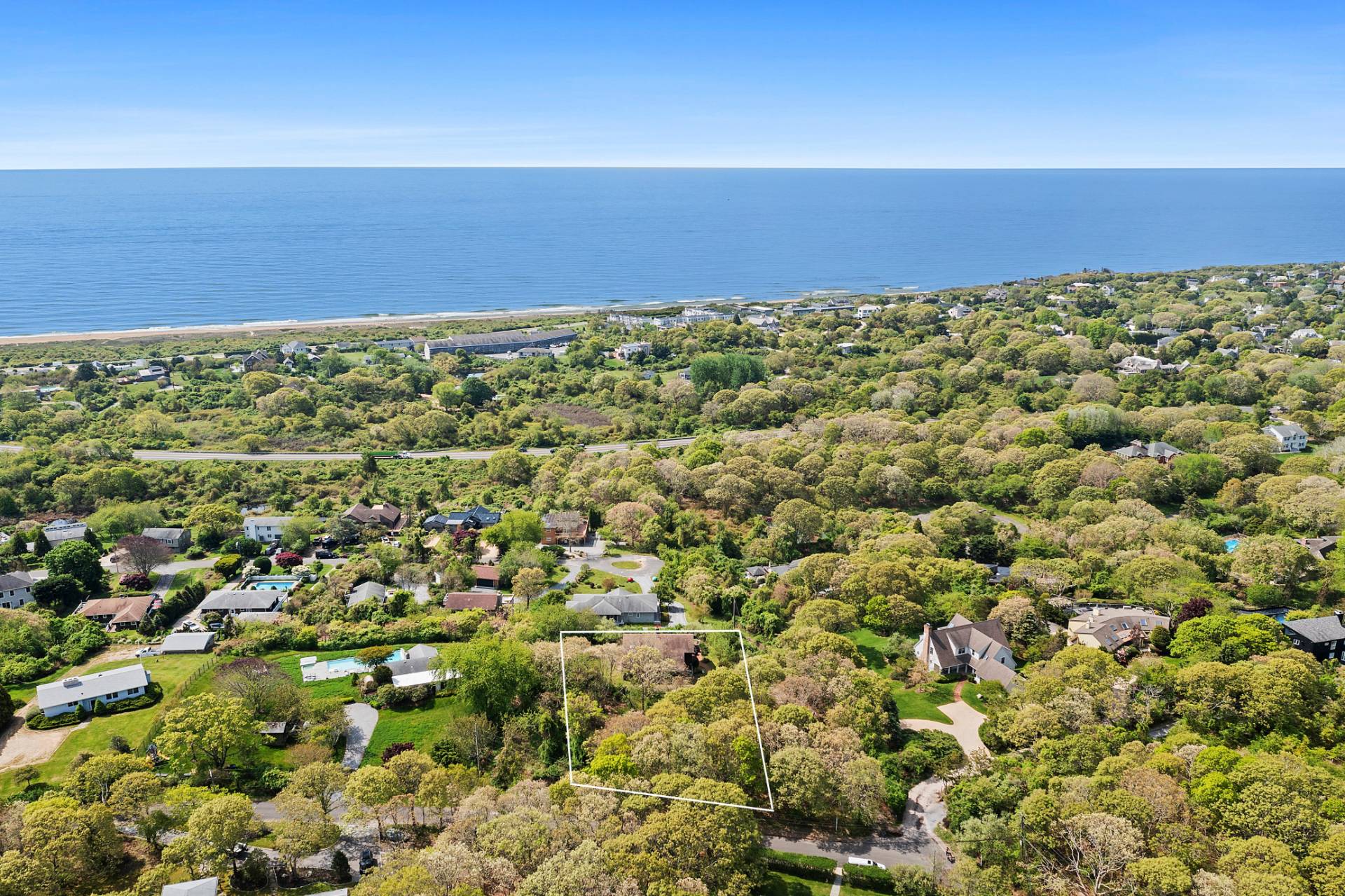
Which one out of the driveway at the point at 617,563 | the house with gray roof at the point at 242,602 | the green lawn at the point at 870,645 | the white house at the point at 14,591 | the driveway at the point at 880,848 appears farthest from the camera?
the driveway at the point at 617,563

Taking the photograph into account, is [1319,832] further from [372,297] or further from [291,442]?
[372,297]

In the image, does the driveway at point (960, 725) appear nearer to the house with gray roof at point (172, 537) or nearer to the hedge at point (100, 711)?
the hedge at point (100, 711)

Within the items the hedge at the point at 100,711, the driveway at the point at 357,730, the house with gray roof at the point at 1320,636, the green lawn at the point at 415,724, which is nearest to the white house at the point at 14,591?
the hedge at the point at 100,711

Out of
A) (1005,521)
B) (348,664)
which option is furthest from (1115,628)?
(348,664)

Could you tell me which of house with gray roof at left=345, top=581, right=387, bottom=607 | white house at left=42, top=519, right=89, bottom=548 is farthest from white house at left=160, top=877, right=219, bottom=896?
white house at left=42, top=519, right=89, bottom=548

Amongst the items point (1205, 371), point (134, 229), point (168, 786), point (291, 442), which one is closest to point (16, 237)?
point (134, 229)

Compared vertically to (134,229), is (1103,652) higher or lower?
lower

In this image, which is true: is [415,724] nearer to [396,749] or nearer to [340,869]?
[396,749]

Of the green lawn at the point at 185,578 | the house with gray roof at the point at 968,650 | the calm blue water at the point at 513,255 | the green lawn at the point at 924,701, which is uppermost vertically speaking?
the calm blue water at the point at 513,255
